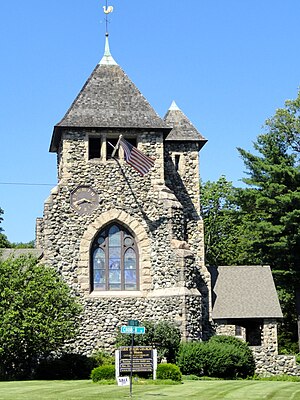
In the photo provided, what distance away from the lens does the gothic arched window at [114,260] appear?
3338 centimetres

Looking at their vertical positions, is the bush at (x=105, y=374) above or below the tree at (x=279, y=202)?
below

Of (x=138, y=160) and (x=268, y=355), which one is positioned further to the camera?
(x=268, y=355)

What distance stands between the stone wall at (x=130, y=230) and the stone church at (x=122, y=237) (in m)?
0.04

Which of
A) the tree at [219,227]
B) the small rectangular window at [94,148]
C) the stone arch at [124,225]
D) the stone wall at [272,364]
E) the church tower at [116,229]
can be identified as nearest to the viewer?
the church tower at [116,229]

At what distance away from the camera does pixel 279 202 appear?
144ft

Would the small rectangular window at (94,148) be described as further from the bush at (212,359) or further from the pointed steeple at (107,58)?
the bush at (212,359)

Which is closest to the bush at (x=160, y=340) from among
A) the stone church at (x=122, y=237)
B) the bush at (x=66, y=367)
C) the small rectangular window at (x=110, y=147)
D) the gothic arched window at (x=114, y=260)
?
the stone church at (x=122, y=237)

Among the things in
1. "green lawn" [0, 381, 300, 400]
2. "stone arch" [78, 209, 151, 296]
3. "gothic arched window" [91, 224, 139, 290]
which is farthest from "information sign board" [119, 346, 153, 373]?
"gothic arched window" [91, 224, 139, 290]

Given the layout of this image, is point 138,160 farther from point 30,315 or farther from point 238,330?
point 238,330

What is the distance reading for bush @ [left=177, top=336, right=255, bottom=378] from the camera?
2967 cm

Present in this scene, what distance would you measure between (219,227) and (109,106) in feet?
81.4

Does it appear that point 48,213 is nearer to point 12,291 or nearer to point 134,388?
point 12,291

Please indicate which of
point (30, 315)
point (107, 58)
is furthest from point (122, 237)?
point (107, 58)

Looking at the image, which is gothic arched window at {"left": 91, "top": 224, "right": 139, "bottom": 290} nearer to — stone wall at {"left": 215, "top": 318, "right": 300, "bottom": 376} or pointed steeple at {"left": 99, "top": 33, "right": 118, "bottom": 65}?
stone wall at {"left": 215, "top": 318, "right": 300, "bottom": 376}
